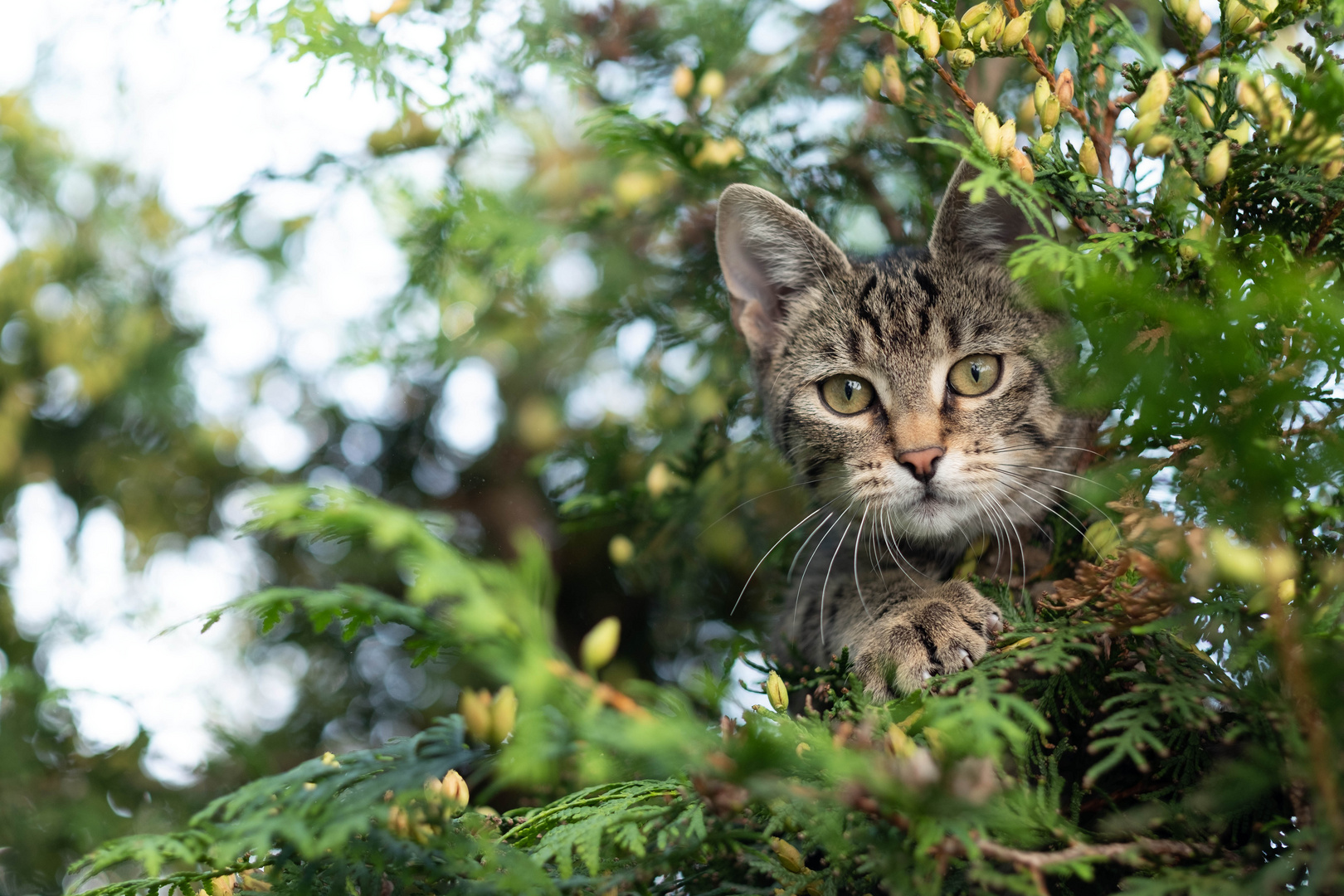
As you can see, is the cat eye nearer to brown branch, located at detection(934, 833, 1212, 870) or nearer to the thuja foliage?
the thuja foliage

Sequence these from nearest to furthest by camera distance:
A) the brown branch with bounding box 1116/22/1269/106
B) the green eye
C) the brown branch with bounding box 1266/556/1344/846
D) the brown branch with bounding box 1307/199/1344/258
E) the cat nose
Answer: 1. the brown branch with bounding box 1266/556/1344/846
2. the brown branch with bounding box 1307/199/1344/258
3. the brown branch with bounding box 1116/22/1269/106
4. the cat nose
5. the green eye

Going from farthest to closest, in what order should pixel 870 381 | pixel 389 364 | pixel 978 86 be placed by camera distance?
pixel 389 364 → pixel 978 86 → pixel 870 381

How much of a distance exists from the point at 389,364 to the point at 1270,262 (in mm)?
1910

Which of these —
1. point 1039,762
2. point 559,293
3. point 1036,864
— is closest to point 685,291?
point 559,293

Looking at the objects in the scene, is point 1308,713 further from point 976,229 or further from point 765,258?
point 765,258

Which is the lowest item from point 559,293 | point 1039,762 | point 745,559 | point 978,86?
point 745,559

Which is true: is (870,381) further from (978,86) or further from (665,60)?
(665,60)

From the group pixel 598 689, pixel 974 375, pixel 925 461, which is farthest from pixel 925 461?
pixel 598 689

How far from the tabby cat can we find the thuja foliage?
12 cm

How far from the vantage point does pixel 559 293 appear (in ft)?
7.89

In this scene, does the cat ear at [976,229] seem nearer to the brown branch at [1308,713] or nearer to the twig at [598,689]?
the brown branch at [1308,713]

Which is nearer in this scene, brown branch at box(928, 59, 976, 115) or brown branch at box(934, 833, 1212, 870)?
brown branch at box(934, 833, 1212, 870)

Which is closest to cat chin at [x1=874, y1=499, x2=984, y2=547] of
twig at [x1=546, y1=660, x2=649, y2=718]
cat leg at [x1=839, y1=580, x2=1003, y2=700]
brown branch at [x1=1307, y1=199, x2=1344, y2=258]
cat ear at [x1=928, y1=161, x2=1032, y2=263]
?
cat leg at [x1=839, y1=580, x2=1003, y2=700]

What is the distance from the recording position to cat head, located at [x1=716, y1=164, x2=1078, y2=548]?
149 cm
